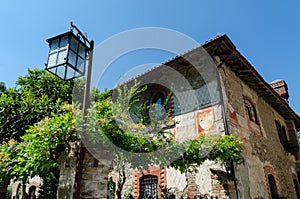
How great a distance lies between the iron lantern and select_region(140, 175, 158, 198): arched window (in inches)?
203

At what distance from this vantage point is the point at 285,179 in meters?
9.47

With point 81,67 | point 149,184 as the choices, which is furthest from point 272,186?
point 81,67

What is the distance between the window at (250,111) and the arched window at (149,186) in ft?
14.2

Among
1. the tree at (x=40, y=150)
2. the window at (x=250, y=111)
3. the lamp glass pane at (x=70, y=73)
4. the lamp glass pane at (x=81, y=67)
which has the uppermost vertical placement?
the window at (x=250, y=111)

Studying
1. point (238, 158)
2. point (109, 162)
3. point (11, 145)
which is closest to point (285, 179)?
point (238, 158)

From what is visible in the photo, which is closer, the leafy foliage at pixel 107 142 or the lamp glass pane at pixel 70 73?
the leafy foliage at pixel 107 142

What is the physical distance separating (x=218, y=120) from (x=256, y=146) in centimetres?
248

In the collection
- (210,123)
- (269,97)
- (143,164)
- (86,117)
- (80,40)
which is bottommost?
(143,164)

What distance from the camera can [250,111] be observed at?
28.6 ft

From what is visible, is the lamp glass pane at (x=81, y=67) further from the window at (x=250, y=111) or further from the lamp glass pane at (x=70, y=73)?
the window at (x=250, y=111)

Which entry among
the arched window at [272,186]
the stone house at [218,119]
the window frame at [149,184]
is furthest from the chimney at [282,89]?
the window frame at [149,184]

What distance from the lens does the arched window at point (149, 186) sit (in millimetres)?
7328

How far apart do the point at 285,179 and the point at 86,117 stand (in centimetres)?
980

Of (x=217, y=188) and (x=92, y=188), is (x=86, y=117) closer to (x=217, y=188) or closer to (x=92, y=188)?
(x=92, y=188)
